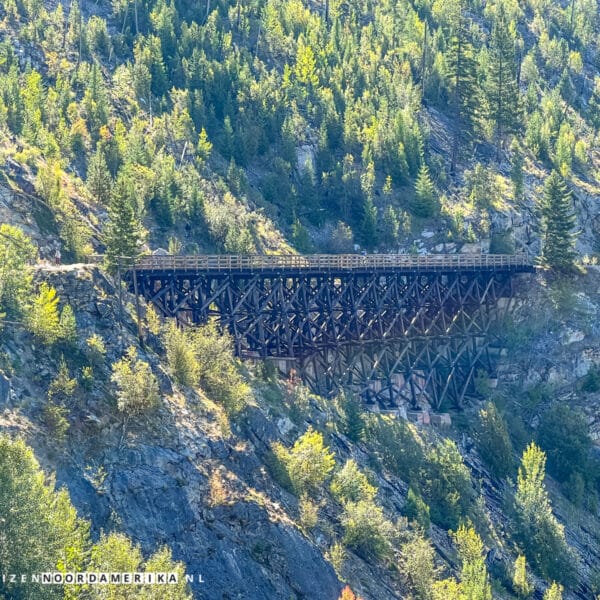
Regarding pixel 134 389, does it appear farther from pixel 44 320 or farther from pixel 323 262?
pixel 323 262

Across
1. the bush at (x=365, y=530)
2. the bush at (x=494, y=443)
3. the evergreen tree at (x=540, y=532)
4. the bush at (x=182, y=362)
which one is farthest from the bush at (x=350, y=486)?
the bush at (x=494, y=443)

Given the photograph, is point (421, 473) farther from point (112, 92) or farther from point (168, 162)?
point (112, 92)

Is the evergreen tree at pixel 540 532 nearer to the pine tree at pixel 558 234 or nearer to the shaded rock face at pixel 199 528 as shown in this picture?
the shaded rock face at pixel 199 528

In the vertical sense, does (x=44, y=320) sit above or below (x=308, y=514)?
above

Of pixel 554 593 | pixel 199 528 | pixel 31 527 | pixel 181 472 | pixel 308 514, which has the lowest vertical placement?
pixel 554 593

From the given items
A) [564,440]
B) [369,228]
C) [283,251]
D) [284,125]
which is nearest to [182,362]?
[283,251]

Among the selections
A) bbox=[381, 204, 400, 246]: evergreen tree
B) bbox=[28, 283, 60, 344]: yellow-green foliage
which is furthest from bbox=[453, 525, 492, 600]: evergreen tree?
bbox=[381, 204, 400, 246]: evergreen tree
